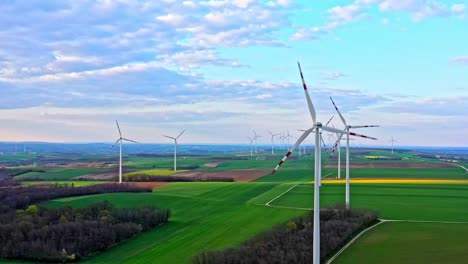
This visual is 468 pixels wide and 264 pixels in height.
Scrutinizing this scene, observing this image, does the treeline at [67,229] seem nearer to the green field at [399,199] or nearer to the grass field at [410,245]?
the green field at [399,199]

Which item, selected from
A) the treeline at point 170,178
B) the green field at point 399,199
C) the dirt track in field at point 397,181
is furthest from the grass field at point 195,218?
the treeline at point 170,178

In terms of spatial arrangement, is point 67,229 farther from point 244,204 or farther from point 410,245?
point 410,245

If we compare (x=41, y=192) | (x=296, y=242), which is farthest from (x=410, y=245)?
(x=41, y=192)

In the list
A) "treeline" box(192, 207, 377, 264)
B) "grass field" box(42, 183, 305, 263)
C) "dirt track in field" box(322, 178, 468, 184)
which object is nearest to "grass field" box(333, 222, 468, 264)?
"treeline" box(192, 207, 377, 264)

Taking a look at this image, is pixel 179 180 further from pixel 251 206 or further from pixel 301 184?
pixel 251 206

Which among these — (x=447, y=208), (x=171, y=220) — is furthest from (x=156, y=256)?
(x=447, y=208)

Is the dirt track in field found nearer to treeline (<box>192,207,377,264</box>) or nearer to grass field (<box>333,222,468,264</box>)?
treeline (<box>192,207,377,264</box>)
